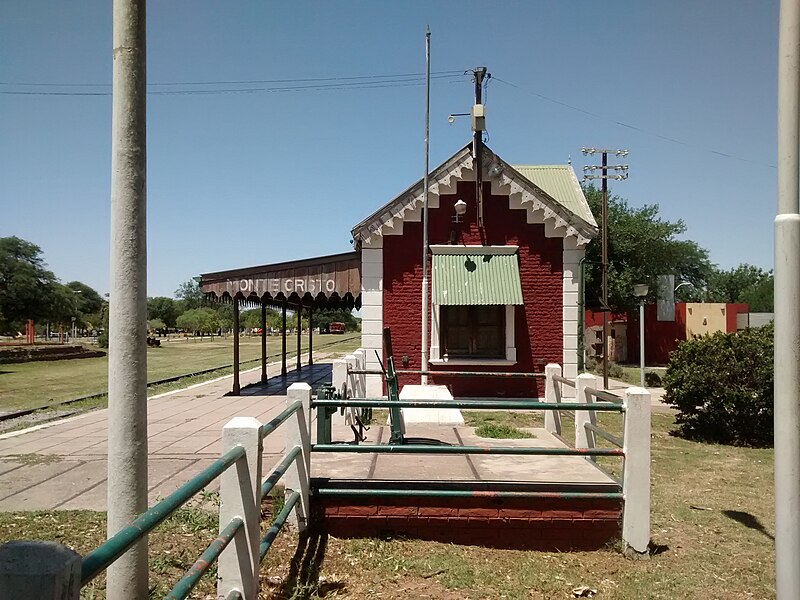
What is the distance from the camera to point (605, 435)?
561 cm

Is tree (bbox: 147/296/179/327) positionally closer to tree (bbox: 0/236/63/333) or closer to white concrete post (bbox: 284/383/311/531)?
tree (bbox: 0/236/63/333)

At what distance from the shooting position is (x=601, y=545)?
5.14 m

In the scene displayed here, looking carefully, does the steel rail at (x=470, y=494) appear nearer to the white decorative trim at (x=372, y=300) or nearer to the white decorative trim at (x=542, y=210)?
the white decorative trim at (x=372, y=300)

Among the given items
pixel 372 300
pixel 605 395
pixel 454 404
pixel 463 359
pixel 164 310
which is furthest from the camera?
pixel 164 310

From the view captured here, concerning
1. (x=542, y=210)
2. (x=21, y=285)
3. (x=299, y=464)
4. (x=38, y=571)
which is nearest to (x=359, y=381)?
(x=542, y=210)

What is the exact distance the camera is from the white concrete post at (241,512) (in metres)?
3.36

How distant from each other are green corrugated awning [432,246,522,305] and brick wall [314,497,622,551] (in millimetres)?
9145

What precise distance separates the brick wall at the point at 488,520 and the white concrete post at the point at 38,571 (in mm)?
3760

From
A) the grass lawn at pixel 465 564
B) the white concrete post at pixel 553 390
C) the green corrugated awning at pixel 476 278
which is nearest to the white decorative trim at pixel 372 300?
the green corrugated awning at pixel 476 278

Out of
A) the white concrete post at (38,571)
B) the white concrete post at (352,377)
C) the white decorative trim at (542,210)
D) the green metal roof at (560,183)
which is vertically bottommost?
the white concrete post at (352,377)

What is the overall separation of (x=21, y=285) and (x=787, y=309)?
5243 cm

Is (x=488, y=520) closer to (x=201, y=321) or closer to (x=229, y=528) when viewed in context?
(x=229, y=528)

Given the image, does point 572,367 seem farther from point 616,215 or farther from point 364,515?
point 616,215

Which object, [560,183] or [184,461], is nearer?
[184,461]
